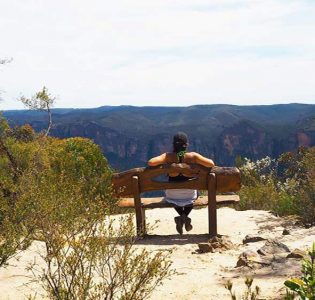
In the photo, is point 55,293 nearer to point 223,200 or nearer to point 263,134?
point 223,200

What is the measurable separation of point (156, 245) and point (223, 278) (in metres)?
2.42

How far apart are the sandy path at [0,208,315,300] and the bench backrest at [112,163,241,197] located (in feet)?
3.01

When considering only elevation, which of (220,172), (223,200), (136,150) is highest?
(220,172)

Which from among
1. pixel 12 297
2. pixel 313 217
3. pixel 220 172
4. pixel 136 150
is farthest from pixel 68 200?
pixel 136 150

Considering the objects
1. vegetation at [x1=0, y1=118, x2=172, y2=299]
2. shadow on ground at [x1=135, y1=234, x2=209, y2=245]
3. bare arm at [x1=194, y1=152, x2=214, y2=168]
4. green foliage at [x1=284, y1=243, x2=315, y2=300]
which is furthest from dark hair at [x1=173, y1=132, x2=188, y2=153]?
green foliage at [x1=284, y1=243, x2=315, y2=300]

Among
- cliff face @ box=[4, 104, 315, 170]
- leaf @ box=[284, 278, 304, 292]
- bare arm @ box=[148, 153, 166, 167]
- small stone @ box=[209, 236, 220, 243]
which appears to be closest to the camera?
leaf @ box=[284, 278, 304, 292]

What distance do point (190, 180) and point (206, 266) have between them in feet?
6.92

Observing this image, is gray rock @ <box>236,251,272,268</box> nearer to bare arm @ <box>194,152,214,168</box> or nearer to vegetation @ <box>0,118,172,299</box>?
vegetation @ <box>0,118,172,299</box>

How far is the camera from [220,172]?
8.52 m

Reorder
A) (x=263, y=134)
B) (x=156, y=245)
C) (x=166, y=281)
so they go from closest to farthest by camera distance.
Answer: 1. (x=166, y=281)
2. (x=156, y=245)
3. (x=263, y=134)

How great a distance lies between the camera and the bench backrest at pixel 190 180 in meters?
8.48

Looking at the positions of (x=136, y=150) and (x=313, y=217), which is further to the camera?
(x=136, y=150)

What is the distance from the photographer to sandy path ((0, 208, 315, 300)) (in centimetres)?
547

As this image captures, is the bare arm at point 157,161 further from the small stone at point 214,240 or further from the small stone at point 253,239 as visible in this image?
the small stone at point 253,239
